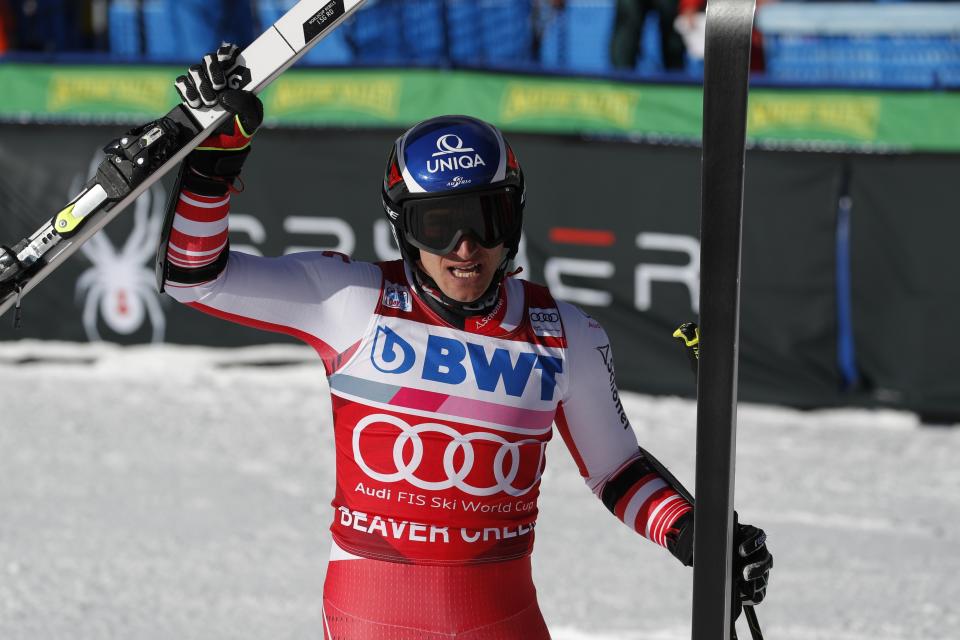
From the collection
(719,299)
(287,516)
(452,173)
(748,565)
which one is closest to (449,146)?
(452,173)

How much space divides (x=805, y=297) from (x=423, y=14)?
16.8 feet

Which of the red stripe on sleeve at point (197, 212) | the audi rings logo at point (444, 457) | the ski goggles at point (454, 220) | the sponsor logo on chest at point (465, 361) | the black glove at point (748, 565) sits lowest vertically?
the black glove at point (748, 565)

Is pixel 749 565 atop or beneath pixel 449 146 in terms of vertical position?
beneath

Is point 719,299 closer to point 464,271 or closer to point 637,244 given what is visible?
point 464,271

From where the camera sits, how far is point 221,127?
9.59 feet

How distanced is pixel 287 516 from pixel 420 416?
3.77 metres

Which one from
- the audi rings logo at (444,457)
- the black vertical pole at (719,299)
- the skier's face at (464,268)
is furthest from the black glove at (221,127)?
the black vertical pole at (719,299)

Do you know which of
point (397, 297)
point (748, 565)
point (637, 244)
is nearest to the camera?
point (748, 565)

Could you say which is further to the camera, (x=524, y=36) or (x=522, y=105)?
(x=524, y=36)

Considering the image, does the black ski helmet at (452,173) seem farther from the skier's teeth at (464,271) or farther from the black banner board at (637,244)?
the black banner board at (637,244)

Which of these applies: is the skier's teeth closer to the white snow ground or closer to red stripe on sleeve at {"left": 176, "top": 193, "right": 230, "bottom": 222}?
red stripe on sleeve at {"left": 176, "top": 193, "right": 230, "bottom": 222}

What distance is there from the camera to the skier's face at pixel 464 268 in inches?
122

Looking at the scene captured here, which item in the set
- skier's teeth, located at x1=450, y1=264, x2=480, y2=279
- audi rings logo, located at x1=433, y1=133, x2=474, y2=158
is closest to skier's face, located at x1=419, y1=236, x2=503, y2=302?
skier's teeth, located at x1=450, y1=264, x2=480, y2=279

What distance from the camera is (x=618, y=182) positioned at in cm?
868
